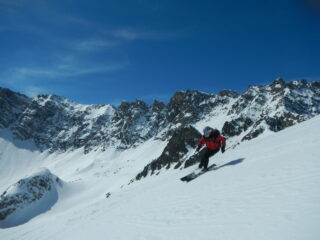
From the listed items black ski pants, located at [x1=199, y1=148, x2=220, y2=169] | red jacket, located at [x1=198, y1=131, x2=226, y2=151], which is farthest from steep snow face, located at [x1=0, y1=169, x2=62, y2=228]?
red jacket, located at [x1=198, y1=131, x2=226, y2=151]

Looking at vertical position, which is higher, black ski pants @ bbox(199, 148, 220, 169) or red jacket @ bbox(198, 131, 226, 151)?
red jacket @ bbox(198, 131, 226, 151)

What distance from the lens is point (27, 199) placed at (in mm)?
77562

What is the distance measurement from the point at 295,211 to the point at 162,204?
5.89m

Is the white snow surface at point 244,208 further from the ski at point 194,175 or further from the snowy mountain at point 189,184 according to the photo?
the ski at point 194,175

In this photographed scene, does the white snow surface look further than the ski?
No

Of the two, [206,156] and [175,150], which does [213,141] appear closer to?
[206,156]

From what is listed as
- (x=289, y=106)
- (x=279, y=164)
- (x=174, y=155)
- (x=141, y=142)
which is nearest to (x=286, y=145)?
(x=279, y=164)

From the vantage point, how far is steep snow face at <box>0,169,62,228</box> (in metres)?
72.5

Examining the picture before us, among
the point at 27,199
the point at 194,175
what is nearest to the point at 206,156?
the point at 194,175

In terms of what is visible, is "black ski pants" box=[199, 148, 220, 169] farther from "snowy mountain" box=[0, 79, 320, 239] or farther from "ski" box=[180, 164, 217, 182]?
"snowy mountain" box=[0, 79, 320, 239]

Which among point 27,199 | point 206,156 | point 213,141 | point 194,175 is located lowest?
point 194,175

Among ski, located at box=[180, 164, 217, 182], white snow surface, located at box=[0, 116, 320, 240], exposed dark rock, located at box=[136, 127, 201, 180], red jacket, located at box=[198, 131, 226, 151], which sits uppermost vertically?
exposed dark rock, located at box=[136, 127, 201, 180]

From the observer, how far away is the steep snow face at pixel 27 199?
238 feet

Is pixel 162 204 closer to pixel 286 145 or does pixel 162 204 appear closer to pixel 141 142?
pixel 286 145
